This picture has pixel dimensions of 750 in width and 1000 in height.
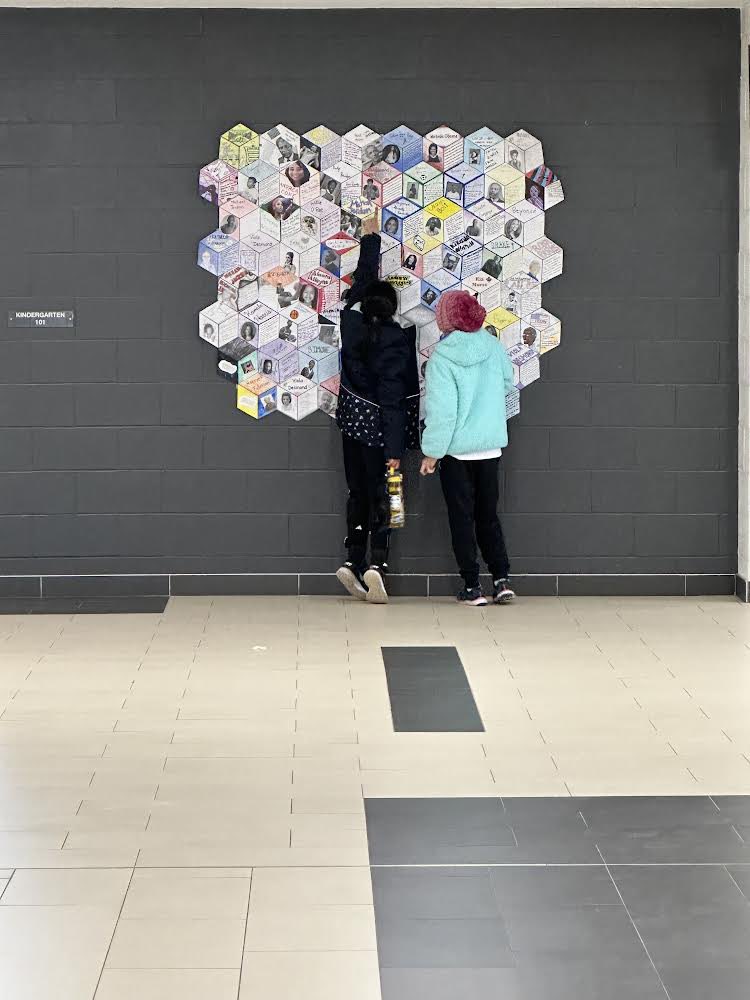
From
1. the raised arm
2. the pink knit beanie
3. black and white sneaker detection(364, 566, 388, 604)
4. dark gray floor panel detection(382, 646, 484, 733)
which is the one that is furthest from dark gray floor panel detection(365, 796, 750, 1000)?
the raised arm

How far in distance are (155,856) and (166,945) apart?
0.56 meters

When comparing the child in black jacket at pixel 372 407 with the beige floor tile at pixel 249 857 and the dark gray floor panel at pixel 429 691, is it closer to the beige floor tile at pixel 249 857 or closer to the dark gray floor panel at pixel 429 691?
the dark gray floor panel at pixel 429 691

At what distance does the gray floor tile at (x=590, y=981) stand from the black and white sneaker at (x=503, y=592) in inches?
162

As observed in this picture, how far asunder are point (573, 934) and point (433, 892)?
15.3 inches

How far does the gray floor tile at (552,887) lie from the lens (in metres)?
3.16

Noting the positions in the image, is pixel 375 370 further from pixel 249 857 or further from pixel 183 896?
pixel 183 896

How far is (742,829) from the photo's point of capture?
364 centimetres

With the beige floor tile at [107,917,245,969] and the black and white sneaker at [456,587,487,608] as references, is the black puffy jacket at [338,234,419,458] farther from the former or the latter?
the beige floor tile at [107,917,245,969]

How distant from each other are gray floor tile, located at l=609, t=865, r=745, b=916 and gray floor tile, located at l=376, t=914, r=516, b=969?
37 cm

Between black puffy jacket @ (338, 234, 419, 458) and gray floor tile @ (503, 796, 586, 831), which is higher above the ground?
black puffy jacket @ (338, 234, 419, 458)

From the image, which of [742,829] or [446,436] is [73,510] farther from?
[742,829]

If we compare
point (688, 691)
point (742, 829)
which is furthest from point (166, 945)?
point (688, 691)

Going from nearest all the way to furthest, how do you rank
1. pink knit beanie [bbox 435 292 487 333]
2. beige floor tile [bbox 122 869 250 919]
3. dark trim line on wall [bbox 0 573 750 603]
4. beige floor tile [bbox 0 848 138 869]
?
beige floor tile [bbox 122 869 250 919]
beige floor tile [bbox 0 848 138 869]
pink knit beanie [bbox 435 292 487 333]
dark trim line on wall [bbox 0 573 750 603]

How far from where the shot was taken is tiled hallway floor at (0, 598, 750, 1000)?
285cm
